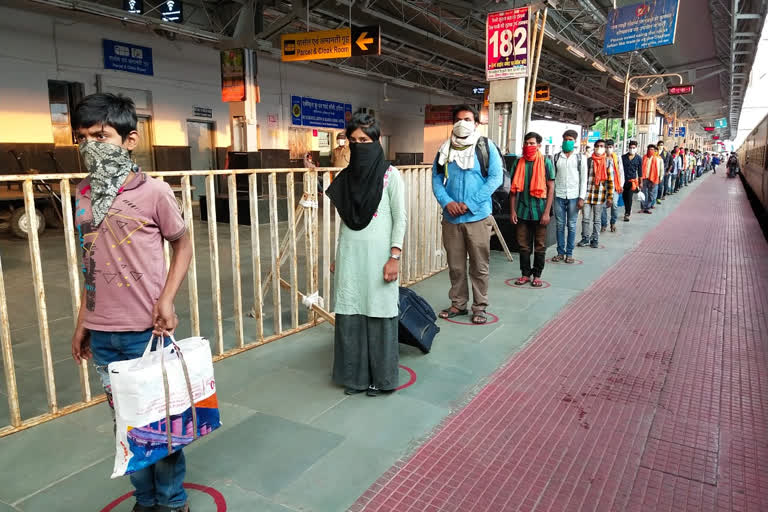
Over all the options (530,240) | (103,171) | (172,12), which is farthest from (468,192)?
(172,12)

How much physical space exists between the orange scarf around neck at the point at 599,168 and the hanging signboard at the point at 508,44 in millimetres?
1883

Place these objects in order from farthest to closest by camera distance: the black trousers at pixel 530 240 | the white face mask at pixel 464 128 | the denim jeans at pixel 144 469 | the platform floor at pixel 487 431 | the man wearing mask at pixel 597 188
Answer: the man wearing mask at pixel 597 188 → the black trousers at pixel 530 240 → the white face mask at pixel 464 128 → the platform floor at pixel 487 431 → the denim jeans at pixel 144 469

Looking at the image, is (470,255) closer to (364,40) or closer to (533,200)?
(533,200)

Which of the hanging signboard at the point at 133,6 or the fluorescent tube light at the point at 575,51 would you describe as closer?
the hanging signboard at the point at 133,6

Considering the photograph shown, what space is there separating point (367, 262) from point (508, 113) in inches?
237

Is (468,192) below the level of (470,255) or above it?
above

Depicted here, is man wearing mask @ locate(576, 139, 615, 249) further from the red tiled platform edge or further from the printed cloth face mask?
the printed cloth face mask

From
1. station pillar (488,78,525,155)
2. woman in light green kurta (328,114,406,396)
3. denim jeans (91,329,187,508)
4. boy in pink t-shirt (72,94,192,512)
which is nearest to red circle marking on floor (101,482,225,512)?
denim jeans (91,329,187,508)

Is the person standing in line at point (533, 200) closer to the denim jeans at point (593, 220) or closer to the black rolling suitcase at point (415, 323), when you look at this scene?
the black rolling suitcase at point (415, 323)

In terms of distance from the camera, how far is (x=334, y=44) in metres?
11.1

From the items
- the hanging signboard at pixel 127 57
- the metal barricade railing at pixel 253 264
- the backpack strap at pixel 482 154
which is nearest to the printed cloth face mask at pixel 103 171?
the metal barricade railing at pixel 253 264

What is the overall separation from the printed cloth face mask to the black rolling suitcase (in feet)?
7.52

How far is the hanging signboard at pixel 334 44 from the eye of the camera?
10742 mm

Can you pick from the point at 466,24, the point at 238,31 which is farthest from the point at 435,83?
the point at 238,31
